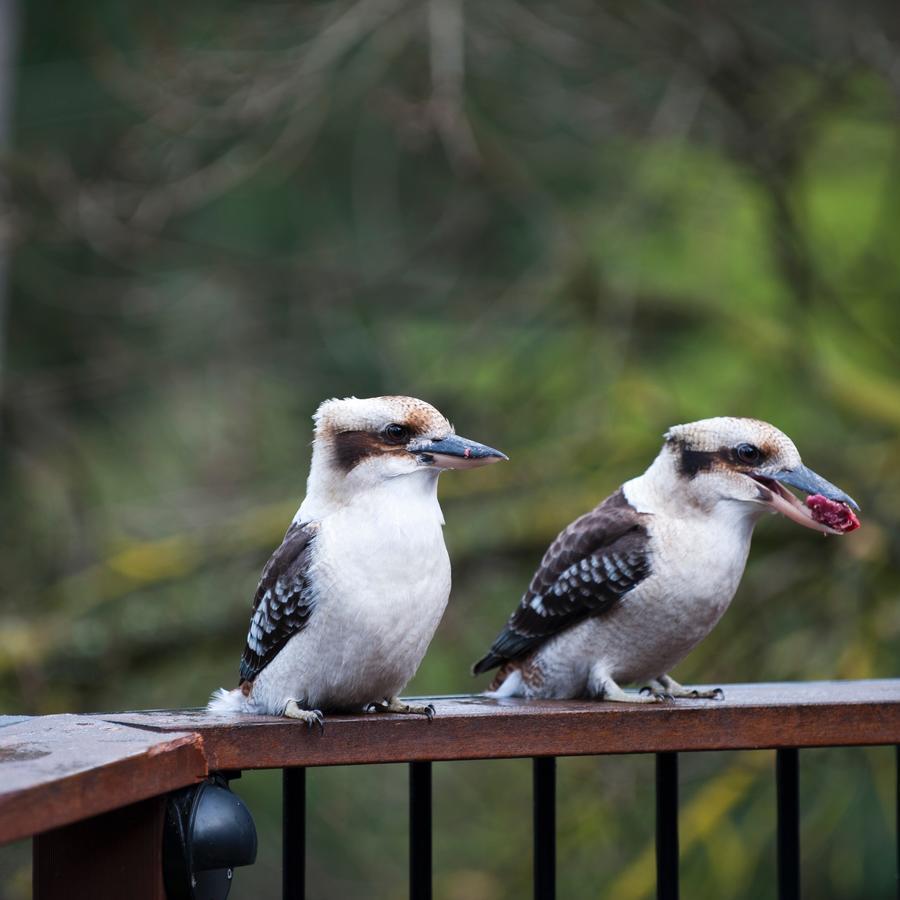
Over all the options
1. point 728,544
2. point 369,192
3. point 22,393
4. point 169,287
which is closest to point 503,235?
point 369,192

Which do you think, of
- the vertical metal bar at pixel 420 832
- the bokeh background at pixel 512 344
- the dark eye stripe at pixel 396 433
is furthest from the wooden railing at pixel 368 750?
the bokeh background at pixel 512 344

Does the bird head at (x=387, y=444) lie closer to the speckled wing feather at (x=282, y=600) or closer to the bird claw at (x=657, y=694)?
the speckled wing feather at (x=282, y=600)

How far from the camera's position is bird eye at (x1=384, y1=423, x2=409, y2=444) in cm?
250

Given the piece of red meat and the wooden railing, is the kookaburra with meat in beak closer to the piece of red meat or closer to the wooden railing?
the wooden railing

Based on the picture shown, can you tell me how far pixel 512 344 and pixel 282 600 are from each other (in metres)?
4.04

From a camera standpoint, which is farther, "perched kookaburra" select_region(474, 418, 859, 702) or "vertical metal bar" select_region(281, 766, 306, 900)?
"perched kookaburra" select_region(474, 418, 859, 702)

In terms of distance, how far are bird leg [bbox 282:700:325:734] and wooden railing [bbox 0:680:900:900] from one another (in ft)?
0.08

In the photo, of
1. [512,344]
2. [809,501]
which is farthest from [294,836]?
[512,344]

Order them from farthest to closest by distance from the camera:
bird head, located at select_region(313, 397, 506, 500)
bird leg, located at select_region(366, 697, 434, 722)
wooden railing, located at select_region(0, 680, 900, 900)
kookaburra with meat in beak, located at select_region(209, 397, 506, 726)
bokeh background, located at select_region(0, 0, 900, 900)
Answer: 1. bokeh background, located at select_region(0, 0, 900, 900)
2. bird head, located at select_region(313, 397, 506, 500)
3. kookaburra with meat in beak, located at select_region(209, 397, 506, 726)
4. bird leg, located at select_region(366, 697, 434, 722)
5. wooden railing, located at select_region(0, 680, 900, 900)

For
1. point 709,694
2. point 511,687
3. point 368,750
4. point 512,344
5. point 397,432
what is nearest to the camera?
point 368,750

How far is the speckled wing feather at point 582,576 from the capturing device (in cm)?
269

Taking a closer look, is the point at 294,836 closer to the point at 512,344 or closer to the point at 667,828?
the point at 667,828

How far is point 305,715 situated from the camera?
2.21 m

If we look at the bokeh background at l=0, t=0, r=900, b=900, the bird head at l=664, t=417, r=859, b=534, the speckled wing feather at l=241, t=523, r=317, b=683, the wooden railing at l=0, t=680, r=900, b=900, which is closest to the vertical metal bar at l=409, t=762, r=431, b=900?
the wooden railing at l=0, t=680, r=900, b=900
